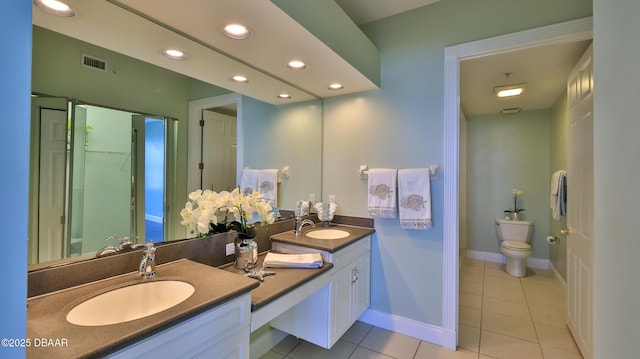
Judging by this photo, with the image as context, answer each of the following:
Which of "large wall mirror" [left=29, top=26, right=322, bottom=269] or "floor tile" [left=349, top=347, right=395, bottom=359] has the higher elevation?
"large wall mirror" [left=29, top=26, right=322, bottom=269]

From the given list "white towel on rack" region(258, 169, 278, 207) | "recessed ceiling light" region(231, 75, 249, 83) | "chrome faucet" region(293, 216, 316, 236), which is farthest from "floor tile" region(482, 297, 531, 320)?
"recessed ceiling light" region(231, 75, 249, 83)

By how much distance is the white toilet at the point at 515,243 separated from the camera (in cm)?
347

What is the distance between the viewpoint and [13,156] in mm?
509

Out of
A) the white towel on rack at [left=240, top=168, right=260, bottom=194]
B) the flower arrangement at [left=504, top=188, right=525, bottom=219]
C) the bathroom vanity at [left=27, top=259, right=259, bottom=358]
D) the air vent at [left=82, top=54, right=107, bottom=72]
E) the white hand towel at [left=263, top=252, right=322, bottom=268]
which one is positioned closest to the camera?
the bathroom vanity at [left=27, top=259, right=259, bottom=358]

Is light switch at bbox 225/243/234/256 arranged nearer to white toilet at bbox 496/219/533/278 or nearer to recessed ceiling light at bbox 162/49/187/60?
recessed ceiling light at bbox 162/49/187/60

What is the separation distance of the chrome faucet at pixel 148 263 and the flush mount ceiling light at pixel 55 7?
1055 millimetres

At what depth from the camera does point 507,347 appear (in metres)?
2.12

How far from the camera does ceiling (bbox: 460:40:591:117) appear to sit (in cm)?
210

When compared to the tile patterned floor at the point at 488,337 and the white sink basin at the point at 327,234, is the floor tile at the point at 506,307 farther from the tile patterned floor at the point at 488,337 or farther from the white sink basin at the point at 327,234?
the white sink basin at the point at 327,234

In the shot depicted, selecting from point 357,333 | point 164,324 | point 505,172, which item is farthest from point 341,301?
point 505,172

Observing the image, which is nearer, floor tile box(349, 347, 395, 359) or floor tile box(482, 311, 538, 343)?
floor tile box(349, 347, 395, 359)

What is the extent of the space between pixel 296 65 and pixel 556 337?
3.05 m

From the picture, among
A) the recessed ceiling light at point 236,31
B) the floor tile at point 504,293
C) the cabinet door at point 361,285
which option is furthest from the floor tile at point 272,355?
the floor tile at point 504,293

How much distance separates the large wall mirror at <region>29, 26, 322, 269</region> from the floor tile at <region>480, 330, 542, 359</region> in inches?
92.8
